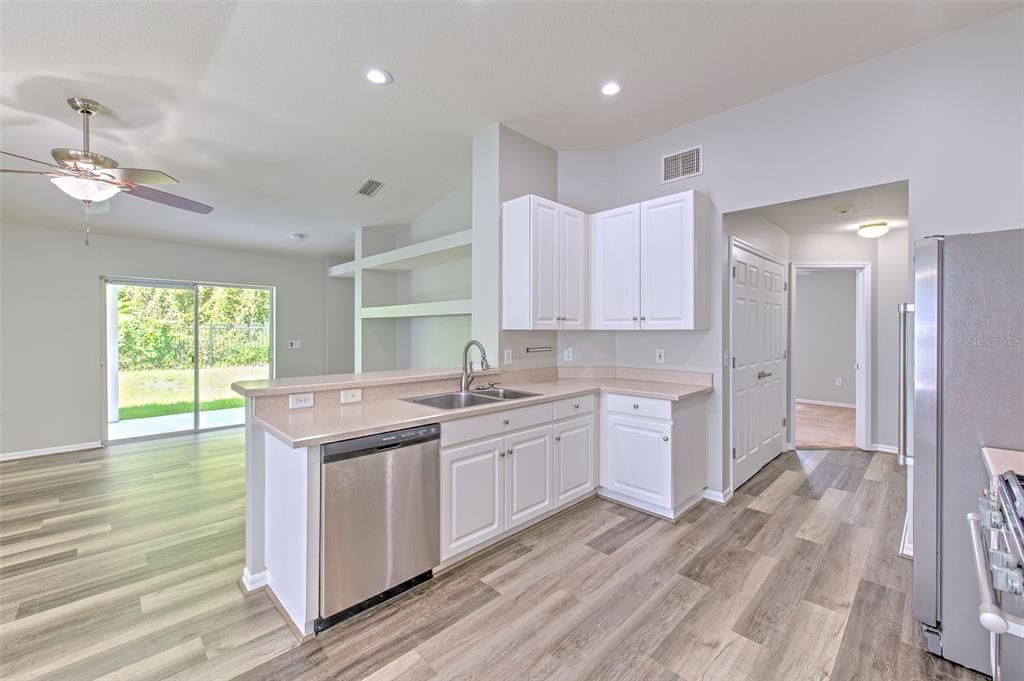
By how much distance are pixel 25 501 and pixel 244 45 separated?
3.96 m

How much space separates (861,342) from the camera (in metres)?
4.72

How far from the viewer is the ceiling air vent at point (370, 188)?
14.5 ft

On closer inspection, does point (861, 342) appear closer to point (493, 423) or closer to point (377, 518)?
A: point (493, 423)

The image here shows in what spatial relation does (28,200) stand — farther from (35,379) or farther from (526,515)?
(526,515)

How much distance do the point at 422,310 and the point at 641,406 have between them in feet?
8.82

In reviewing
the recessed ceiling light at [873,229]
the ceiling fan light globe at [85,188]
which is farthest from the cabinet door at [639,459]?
the ceiling fan light globe at [85,188]

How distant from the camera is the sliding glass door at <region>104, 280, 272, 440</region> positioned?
5195 millimetres

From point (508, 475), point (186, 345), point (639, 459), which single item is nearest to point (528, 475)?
point (508, 475)

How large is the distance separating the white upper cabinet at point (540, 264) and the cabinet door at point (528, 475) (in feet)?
2.82

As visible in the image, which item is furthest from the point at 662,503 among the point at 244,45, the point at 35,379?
the point at 35,379

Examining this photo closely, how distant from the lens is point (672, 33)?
2.35m

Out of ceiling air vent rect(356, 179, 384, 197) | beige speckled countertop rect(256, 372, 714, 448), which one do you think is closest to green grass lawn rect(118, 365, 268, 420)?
ceiling air vent rect(356, 179, 384, 197)

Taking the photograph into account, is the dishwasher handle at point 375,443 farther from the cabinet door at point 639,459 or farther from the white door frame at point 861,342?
the white door frame at point 861,342

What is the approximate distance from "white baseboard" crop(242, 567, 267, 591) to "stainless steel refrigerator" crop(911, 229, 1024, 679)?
313 centimetres
